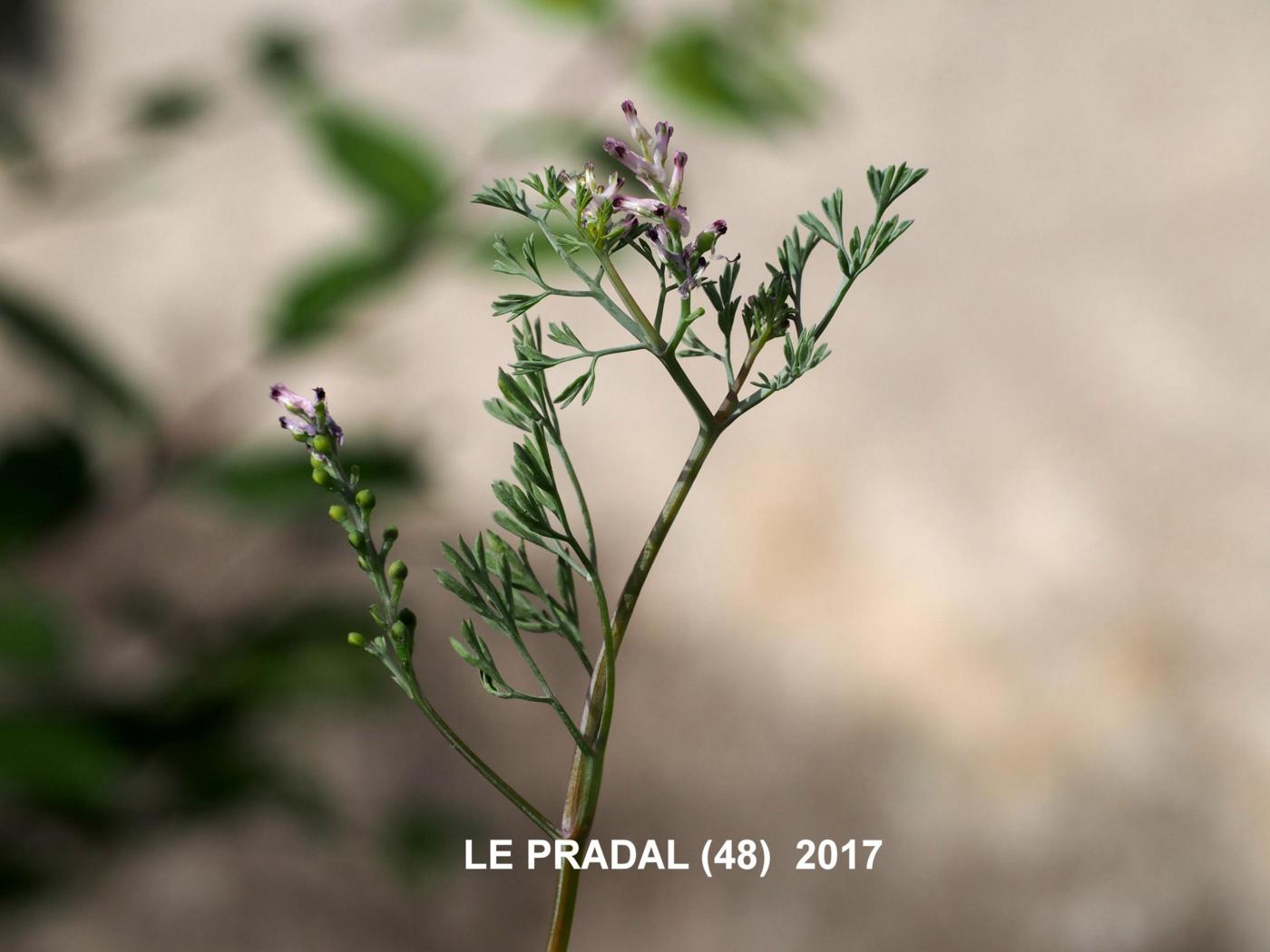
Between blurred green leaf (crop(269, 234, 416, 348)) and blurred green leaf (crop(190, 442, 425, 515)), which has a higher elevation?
blurred green leaf (crop(269, 234, 416, 348))

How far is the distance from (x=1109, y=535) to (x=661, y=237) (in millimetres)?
733

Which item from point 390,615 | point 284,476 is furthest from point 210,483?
point 390,615

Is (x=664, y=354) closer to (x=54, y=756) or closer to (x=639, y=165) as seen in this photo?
(x=639, y=165)

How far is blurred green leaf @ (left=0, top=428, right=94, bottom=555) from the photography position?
35 cm

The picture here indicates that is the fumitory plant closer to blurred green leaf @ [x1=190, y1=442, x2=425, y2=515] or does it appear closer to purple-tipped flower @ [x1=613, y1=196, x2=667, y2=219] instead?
purple-tipped flower @ [x1=613, y1=196, x2=667, y2=219]

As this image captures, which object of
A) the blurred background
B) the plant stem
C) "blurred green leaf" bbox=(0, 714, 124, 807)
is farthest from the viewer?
the blurred background

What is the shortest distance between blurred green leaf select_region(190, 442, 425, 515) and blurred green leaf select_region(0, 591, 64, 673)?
6cm

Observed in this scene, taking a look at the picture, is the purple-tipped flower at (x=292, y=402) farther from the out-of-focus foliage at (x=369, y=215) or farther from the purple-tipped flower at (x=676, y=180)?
the out-of-focus foliage at (x=369, y=215)

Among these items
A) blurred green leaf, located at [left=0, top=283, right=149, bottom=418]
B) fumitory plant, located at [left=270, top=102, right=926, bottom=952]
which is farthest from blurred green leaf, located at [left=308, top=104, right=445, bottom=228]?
fumitory plant, located at [left=270, top=102, right=926, bottom=952]

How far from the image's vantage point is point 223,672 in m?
0.39

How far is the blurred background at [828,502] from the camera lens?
674 mm

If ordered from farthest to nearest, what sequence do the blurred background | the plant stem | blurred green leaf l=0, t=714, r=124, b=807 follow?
the blurred background < blurred green leaf l=0, t=714, r=124, b=807 < the plant stem

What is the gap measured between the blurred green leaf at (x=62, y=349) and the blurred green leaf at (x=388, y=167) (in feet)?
0.33

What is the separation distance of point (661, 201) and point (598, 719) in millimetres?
45
